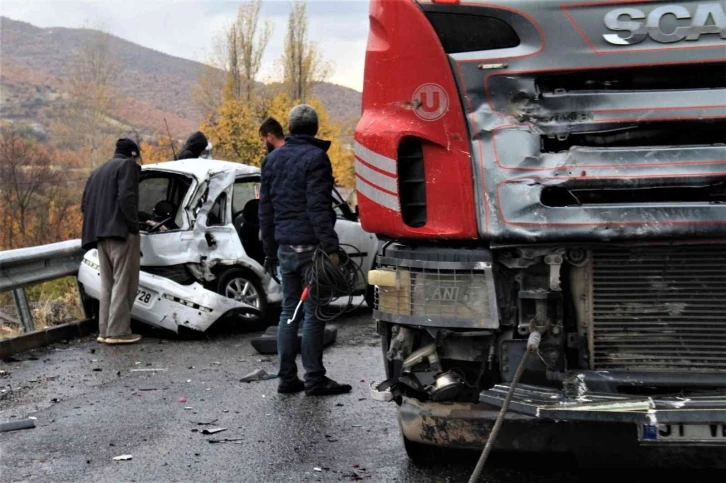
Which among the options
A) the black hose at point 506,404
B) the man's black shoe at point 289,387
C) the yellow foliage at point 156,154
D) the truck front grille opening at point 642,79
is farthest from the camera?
the yellow foliage at point 156,154

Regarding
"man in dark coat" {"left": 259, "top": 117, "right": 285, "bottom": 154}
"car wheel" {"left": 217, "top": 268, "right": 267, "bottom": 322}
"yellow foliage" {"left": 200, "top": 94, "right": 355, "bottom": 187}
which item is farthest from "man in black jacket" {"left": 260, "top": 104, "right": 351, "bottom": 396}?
"yellow foliage" {"left": 200, "top": 94, "right": 355, "bottom": 187}

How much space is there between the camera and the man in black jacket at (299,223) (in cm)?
661

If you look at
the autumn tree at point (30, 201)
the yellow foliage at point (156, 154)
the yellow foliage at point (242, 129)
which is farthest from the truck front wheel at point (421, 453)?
the yellow foliage at point (156, 154)

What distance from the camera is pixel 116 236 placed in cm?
921

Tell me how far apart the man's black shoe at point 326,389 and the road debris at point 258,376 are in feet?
2.36

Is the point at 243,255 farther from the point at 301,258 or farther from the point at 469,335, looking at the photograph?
the point at 469,335

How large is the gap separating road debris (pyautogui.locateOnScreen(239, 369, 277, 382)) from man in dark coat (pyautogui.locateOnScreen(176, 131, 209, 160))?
455cm

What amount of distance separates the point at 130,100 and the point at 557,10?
11980 cm

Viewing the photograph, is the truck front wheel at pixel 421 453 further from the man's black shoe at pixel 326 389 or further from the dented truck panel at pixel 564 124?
the man's black shoe at pixel 326 389

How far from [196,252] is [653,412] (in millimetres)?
6840

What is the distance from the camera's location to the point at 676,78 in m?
3.90

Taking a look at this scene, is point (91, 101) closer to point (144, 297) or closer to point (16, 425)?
point (144, 297)

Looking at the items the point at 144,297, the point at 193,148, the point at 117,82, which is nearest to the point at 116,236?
the point at 144,297

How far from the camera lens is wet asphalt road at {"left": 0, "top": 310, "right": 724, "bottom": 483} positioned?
4.94m
